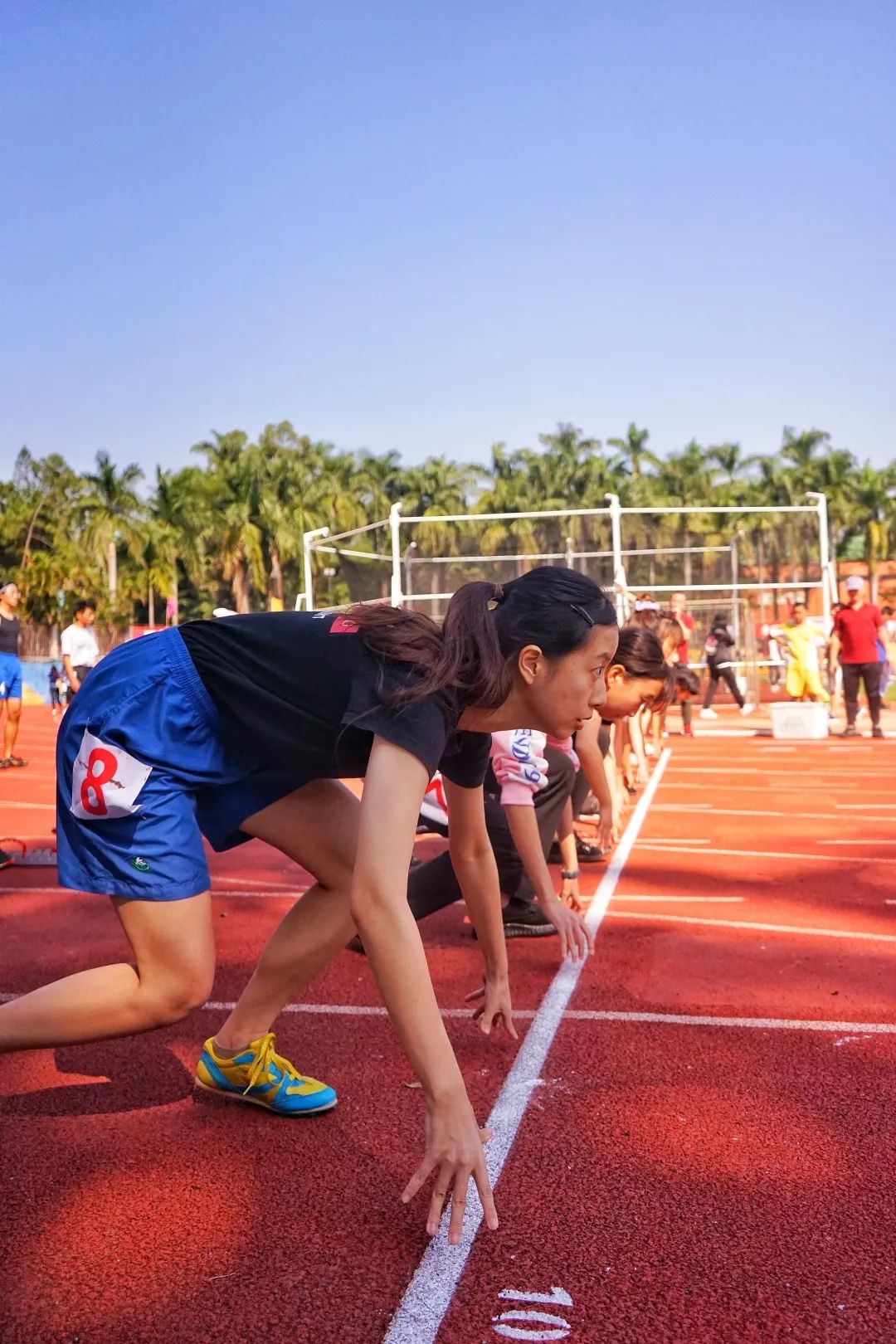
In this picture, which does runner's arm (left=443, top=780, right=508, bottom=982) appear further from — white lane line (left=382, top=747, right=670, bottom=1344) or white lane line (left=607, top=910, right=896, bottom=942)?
white lane line (left=607, top=910, right=896, bottom=942)

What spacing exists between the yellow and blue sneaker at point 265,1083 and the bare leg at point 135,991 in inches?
23.9

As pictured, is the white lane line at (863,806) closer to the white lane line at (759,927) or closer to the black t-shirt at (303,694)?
the white lane line at (759,927)

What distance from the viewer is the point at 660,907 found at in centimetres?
636

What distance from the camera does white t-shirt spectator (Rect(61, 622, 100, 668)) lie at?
1495cm

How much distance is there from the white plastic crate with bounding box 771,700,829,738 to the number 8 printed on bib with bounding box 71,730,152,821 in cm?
1463

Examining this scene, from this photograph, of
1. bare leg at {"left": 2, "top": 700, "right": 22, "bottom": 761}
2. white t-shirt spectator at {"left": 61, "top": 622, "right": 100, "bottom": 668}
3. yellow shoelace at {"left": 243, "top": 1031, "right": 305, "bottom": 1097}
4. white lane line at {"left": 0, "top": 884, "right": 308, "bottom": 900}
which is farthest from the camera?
white t-shirt spectator at {"left": 61, "top": 622, "right": 100, "bottom": 668}

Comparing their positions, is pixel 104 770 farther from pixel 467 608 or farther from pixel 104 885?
pixel 467 608

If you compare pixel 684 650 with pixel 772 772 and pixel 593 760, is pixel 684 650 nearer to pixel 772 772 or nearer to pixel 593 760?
pixel 772 772

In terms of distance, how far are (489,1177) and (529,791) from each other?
1.64 meters

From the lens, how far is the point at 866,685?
55.0 feet

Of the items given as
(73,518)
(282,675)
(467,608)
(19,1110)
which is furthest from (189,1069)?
(73,518)

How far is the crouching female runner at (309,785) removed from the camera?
2355 mm

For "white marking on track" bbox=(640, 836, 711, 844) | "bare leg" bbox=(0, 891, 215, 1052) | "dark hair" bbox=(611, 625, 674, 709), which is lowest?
"white marking on track" bbox=(640, 836, 711, 844)

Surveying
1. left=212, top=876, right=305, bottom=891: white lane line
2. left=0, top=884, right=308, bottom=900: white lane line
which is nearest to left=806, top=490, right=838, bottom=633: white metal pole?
left=212, top=876, right=305, bottom=891: white lane line
